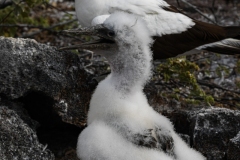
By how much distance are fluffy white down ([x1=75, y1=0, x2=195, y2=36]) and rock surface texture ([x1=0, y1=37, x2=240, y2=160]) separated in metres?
0.85

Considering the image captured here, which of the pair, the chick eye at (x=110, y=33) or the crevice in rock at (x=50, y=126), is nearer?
the chick eye at (x=110, y=33)

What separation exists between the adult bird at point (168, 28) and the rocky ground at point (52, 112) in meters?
0.65

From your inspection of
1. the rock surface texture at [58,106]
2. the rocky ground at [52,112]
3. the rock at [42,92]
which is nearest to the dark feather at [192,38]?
the rocky ground at [52,112]

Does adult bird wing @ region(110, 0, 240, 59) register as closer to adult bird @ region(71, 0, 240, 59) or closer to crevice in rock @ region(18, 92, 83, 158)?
adult bird @ region(71, 0, 240, 59)

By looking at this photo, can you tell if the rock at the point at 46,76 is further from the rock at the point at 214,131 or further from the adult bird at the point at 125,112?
the rock at the point at 214,131

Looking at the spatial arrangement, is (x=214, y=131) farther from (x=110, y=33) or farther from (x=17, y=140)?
(x=17, y=140)

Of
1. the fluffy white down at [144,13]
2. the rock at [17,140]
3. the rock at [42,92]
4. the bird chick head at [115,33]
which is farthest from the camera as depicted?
the fluffy white down at [144,13]

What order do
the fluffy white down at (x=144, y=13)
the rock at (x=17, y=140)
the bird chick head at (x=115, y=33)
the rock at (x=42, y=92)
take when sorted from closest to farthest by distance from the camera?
the rock at (x=17, y=140) → the bird chick head at (x=115, y=33) → the rock at (x=42, y=92) → the fluffy white down at (x=144, y=13)

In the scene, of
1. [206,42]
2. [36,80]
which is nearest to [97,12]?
[206,42]

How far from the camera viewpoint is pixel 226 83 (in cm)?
594

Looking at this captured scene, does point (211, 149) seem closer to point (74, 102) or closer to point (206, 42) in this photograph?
point (74, 102)

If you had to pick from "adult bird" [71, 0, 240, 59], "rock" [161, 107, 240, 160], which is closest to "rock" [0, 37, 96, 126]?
"rock" [161, 107, 240, 160]

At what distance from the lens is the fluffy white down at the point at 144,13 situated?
190 inches

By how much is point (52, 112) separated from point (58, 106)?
8 cm
